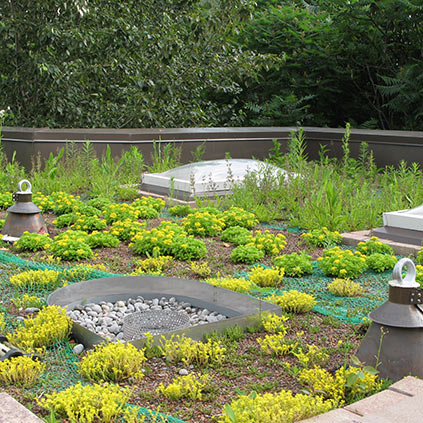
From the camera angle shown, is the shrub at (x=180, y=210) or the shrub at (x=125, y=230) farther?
the shrub at (x=180, y=210)

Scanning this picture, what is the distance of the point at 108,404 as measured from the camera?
8.35 ft

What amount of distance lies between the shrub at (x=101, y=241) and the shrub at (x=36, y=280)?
1.13 metres

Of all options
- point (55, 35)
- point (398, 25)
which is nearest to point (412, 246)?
point (55, 35)

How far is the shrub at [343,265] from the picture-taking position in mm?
4707

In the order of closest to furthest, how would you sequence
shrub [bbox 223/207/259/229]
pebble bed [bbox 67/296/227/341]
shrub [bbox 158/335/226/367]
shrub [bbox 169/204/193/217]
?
shrub [bbox 158/335/226/367], pebble bed [bbox 67/296/227/341], shrub [bbox 223/207/259/229], shrub [bbox 169/204/193/217]

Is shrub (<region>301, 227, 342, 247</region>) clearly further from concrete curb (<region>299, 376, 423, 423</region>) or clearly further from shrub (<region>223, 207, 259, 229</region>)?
concrete curb (<region>299, 376, 423, 423</region>)

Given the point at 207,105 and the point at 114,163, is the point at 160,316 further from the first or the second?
the point at 207,105

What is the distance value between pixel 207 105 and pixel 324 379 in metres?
12.1

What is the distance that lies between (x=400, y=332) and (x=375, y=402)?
48 cm

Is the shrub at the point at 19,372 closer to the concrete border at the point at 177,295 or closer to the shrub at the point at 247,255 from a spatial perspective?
the concrete border at the point at 177,295

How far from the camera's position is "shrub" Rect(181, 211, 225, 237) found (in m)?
6.08

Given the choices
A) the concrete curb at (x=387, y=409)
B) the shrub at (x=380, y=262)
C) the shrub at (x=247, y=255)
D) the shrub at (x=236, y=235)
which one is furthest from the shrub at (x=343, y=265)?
the concrete curb at (x=387, y=409)

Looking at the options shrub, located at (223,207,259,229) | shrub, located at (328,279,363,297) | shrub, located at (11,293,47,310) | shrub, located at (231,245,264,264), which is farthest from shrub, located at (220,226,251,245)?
shrub, located at (11,293,47,310)

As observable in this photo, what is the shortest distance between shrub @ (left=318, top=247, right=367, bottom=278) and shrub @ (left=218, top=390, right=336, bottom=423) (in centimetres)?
219
